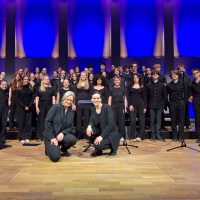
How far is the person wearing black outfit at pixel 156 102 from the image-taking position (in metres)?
4.49

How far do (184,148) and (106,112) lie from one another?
173 centimetres


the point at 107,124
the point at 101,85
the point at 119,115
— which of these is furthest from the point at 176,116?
the point at 107,124

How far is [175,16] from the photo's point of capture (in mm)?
7914

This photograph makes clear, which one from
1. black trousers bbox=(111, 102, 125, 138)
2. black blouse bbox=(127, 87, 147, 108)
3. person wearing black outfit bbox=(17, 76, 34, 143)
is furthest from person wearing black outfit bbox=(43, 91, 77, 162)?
black blouse bbox=(127, 87, 147, 108)

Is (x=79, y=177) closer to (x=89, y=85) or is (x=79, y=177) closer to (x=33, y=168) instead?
(x=33, y=168)

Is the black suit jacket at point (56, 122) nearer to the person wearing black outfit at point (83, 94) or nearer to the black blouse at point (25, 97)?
the person wearing black outfit at point (83, 94)

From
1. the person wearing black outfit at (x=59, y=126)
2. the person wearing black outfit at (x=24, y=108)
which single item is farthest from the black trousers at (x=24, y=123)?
the person wearing black outfit at (x=59, y=126)

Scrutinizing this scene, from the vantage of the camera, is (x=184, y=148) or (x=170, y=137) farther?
(x=170, y=137)

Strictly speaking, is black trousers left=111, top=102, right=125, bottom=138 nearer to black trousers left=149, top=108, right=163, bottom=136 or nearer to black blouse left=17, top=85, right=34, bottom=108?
black trousers left=149, top=108, right=163, bottom=136

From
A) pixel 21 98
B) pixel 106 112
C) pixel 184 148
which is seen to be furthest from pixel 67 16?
pixel 184 148

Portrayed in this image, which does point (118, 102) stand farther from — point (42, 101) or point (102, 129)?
point (42, 101)

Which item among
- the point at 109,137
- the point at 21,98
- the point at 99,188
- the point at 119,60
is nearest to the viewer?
the point at 99,188

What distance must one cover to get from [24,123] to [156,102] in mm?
3067

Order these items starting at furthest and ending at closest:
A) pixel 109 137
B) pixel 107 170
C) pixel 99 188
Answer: pixel 109 137, pixel 107 170, pixel 99 188
